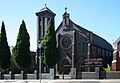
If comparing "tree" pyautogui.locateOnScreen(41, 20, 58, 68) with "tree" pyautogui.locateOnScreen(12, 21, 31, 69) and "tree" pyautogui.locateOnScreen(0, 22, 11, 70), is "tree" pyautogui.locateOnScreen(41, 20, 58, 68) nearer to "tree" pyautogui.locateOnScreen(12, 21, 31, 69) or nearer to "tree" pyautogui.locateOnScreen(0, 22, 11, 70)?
"tree" pyautogui.locateOnScreen(12, 21, 31, 69)

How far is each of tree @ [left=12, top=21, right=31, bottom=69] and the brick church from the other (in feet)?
35.3

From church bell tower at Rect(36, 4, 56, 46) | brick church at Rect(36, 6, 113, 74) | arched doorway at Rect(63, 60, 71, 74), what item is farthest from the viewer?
church bell tower at Rect(36, 4, 56, 46)

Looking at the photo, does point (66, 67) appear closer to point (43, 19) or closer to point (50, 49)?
point (50, 49)

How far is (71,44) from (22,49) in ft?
45.4

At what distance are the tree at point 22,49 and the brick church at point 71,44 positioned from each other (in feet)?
35.3

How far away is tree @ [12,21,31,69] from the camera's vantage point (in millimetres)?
60806

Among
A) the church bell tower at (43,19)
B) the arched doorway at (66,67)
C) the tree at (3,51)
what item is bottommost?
the arched doorway at (66,67)

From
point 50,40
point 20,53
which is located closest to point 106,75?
point 50,40

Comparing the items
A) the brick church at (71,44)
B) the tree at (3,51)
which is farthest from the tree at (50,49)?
the brick church at (71,44)

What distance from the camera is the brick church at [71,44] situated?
226 ft

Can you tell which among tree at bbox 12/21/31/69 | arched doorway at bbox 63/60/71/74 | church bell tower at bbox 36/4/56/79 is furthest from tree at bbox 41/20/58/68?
church bell tower at bbox 36/4/56/79

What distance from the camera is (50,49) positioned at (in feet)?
199

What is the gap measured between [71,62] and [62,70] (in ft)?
9.37

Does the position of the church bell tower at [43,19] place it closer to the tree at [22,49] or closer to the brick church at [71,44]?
the brick church at [71,44]
